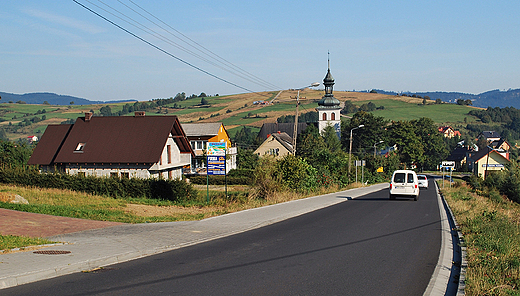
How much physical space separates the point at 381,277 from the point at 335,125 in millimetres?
114406

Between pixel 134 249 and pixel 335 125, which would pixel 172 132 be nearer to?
pixel 134 249

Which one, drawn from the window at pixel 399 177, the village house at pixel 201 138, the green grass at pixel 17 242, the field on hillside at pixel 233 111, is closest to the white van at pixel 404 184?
the window at pixel 399 177

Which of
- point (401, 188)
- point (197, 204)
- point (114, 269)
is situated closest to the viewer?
point (114, 269)

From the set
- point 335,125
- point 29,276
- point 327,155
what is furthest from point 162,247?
point 335,125

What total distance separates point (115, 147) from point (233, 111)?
13133 cm

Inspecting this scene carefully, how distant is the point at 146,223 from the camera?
49.4 ft

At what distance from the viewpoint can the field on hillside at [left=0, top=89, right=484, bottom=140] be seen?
143 m

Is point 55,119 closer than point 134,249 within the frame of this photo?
No

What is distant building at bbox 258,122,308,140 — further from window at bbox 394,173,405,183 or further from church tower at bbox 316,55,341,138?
window at bbox 394,173,405,183

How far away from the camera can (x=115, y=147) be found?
39.4m

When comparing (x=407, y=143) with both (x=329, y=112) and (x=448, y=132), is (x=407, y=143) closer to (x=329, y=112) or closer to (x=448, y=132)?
(x=329, y=112)

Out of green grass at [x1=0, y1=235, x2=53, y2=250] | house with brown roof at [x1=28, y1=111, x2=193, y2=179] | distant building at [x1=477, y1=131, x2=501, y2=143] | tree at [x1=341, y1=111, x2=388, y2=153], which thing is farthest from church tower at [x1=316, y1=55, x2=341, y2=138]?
green grass at [x1=0, y1=235, x2=53, y2=250]

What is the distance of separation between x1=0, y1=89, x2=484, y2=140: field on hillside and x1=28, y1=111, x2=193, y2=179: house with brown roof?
94.3 m

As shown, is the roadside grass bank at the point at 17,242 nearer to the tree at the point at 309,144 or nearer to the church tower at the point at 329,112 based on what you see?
the tree at the point at 309,144
